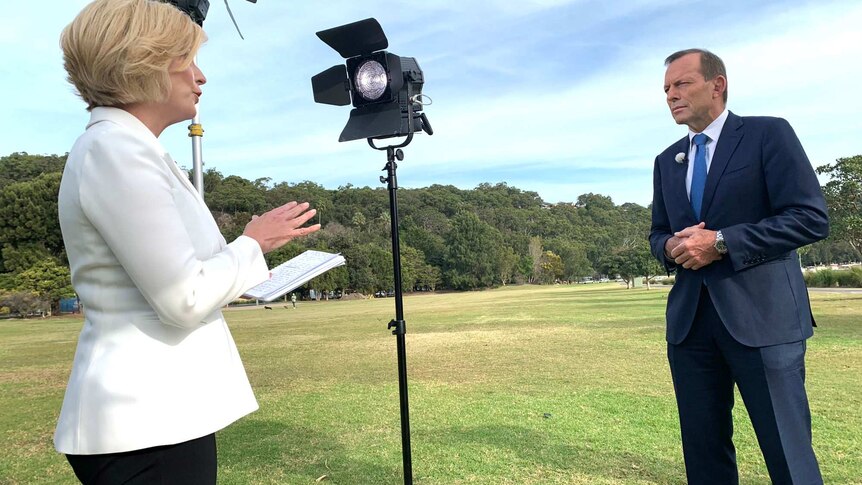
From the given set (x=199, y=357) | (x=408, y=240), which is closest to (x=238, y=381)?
(x=199, y=357)

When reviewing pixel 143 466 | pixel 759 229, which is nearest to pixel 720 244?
pixel 759 229

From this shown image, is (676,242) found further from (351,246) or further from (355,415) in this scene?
(351,246)

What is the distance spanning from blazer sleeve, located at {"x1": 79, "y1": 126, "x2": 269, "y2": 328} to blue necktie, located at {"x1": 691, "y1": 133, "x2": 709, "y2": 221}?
2.00 metres

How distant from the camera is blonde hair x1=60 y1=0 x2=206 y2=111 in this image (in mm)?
1208

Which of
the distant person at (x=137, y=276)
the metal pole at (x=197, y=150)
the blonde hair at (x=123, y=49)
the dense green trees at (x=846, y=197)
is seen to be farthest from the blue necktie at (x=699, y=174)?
the dense green trees at (x=846, y=197)

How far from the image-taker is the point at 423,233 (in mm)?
69812

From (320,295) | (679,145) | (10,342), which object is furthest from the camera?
(320,295)

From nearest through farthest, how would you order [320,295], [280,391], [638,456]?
[638,456] < [280,391] < [320,295]

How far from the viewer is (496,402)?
18.0 feet

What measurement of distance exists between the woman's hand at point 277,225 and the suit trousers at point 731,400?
1676mm

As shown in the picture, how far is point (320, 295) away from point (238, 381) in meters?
52.5

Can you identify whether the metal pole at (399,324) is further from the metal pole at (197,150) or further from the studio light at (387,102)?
the metal pole at (197,150)

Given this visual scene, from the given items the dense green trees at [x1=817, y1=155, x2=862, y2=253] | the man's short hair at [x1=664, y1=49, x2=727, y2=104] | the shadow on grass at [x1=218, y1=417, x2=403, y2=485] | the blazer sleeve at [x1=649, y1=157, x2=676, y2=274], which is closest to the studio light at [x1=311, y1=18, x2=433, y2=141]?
the blazer sleeve at [x1=649, y1=157, x2=676, y2=274]

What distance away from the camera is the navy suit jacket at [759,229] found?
6.81 feet
